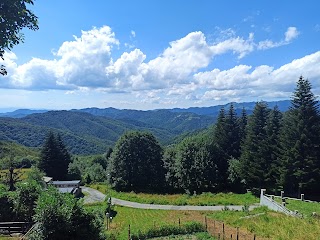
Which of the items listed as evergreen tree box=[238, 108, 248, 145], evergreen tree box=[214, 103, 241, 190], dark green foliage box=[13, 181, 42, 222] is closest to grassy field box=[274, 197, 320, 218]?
dark green foliage box=[13, 181, 42, 222]

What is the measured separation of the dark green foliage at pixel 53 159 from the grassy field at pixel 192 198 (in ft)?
53.1

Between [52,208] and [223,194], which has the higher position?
[52,208]

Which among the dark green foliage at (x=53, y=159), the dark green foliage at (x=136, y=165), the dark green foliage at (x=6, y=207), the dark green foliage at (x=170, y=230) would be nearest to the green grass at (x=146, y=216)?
the dark green foliage at (x=170, y=230)

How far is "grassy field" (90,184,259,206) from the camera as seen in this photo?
39.8 meters

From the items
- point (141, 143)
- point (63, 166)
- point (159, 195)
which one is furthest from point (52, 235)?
point (63, 166)

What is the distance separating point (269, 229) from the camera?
20781 millimetres

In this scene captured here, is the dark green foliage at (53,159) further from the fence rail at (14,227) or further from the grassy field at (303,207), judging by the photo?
the grassy field at (303,207)

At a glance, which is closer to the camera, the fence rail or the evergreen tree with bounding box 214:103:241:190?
the fence rail

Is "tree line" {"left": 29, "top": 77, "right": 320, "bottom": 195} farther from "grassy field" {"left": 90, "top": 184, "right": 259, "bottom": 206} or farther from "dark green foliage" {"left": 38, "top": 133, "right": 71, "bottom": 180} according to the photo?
"grassy field" {"left": 90, "top": 184, "right": 259, "bottom": 206}

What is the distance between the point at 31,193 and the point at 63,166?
126 feet

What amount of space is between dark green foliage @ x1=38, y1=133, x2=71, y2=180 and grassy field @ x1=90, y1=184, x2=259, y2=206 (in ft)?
53.1

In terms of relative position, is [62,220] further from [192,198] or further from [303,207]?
[192,198]

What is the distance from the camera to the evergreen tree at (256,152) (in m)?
43.4

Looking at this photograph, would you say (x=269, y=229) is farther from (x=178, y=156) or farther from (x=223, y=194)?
(x=178, y=156)
